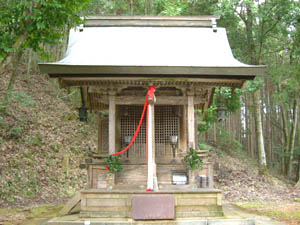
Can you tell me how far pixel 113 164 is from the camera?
654 cm

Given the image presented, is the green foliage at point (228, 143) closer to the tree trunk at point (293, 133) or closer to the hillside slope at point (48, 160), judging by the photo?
the hillside slope at point (48, 160)

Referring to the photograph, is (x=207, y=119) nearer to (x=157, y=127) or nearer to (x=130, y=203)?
(x=157, y=127)

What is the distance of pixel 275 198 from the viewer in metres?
10.8

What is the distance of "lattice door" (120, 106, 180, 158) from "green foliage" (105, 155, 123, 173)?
1.17 metres

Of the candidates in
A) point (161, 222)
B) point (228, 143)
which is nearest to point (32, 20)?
point (161, 222)

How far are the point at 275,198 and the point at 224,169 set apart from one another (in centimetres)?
401

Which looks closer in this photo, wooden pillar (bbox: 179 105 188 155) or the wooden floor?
the wooden floor

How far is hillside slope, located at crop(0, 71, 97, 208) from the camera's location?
31.4 ft

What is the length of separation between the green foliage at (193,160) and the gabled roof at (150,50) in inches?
68.8

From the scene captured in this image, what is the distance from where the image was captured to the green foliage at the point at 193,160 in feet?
21.8

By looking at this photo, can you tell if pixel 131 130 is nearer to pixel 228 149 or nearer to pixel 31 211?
pixel 31 211

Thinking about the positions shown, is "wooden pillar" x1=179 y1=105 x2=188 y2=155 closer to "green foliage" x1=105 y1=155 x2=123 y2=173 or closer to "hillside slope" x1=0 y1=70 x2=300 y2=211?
"green foliage" x1=105 y1=155 x2=123 y2=173

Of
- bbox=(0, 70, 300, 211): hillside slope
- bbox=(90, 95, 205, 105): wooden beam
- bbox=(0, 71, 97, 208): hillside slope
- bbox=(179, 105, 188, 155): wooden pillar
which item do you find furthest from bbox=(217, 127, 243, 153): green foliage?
bbox=(90, 95, 205, 105): wooden beam

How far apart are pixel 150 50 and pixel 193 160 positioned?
296 cm
